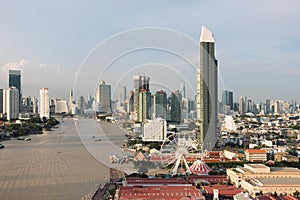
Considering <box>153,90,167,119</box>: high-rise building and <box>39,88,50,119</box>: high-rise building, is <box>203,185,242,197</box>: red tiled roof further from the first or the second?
<box>39,88,50,119</box>: high-rise building

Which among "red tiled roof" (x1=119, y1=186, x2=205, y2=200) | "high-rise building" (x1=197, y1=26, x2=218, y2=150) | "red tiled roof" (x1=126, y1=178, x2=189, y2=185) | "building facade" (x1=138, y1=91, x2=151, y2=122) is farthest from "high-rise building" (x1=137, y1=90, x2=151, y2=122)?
"red tiled roof" (x1=119, y1=186, x2=205, y2=200)

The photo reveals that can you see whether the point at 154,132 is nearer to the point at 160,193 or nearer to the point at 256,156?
the point at 256,156

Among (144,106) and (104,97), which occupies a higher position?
(104,97)

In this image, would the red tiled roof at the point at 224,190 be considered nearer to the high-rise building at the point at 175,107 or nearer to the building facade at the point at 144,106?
the high-rise building at the point at 175,107

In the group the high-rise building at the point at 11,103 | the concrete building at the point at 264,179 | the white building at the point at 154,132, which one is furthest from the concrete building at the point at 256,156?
the high-rise building at the point at 11,103

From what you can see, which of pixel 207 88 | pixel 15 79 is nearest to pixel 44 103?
pixel 15 79

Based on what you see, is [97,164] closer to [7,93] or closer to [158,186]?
[158,186]

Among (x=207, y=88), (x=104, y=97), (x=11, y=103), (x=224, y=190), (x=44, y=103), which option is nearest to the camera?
(x=224, y=190)
